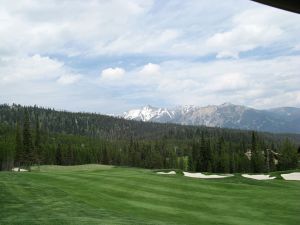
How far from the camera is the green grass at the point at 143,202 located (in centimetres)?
1990

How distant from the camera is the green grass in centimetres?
1990

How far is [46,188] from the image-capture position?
29.3 metres

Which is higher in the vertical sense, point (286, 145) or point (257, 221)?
point (286, 145)

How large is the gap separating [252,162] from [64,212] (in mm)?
92388

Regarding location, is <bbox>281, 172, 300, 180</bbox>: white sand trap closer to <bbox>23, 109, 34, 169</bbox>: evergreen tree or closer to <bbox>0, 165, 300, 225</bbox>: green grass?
<bbox>0, 165, 300, 225</bbox>: green grass

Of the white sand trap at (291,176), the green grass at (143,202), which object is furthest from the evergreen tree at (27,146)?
the white sand trap at (291,176)

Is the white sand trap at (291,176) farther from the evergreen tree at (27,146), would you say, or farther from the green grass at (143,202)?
the evergreen tree at (27,146)

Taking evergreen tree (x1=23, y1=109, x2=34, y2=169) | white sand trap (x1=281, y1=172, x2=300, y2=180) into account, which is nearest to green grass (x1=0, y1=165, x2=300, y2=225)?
white sand trap (x1=281, y1=172, x2=300, y2=180)

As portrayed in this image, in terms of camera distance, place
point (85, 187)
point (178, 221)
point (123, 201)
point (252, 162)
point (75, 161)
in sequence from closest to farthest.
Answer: point (178, 221)
point (123, 201)
point (85, 187)
point (252, 162)
point (75, 161)

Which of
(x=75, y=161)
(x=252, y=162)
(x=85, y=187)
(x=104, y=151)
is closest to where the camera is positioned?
(x=85, y=187)

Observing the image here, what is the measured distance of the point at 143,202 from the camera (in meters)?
26.5

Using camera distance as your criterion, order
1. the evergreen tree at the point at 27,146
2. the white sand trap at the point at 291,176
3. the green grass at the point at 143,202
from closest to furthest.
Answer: the green grass at the point at 143,202 → the white sand trap at the point at 291,176 → the evergreen tree at the point at 27,146

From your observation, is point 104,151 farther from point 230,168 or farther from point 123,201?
point 123,201

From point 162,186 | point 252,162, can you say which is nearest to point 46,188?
point 162,186
